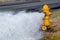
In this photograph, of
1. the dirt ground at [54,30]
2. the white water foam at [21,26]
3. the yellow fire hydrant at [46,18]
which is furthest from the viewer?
the yellow fire hydrant at [46,18]

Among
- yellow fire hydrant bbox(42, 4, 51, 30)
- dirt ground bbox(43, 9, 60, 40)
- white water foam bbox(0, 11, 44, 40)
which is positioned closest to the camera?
dirt ground bbox(43, 9, 60, 40)

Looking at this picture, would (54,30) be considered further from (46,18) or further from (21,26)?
(21,26)

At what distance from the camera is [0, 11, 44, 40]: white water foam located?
476cm

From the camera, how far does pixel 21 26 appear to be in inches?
212

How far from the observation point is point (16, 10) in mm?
6645

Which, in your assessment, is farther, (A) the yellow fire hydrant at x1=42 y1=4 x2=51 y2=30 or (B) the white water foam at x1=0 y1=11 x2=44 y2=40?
(A) the yellow fire hydrant at x1=42 y1=4 x2=51 y2=30

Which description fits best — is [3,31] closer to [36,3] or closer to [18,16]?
[18,16]

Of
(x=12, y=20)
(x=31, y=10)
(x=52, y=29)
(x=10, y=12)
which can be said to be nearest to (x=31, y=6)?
(x=31, y=10)

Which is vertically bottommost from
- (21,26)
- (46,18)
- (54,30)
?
(54,30)

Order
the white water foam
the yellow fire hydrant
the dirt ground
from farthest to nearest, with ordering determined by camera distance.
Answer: the yellow fire hydrant < the white water foam < the dirt ground

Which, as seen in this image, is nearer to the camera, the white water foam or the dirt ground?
the dirt ground

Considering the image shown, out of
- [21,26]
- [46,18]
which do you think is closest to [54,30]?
[46,18]

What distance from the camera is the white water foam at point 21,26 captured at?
4762 millimetres

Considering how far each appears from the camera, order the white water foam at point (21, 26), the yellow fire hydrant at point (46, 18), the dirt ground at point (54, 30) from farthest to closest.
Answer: the yellow fire hydrant at point (46, 18), the white water foam at point (21, 26), the dirt ground at point (54, 30)
